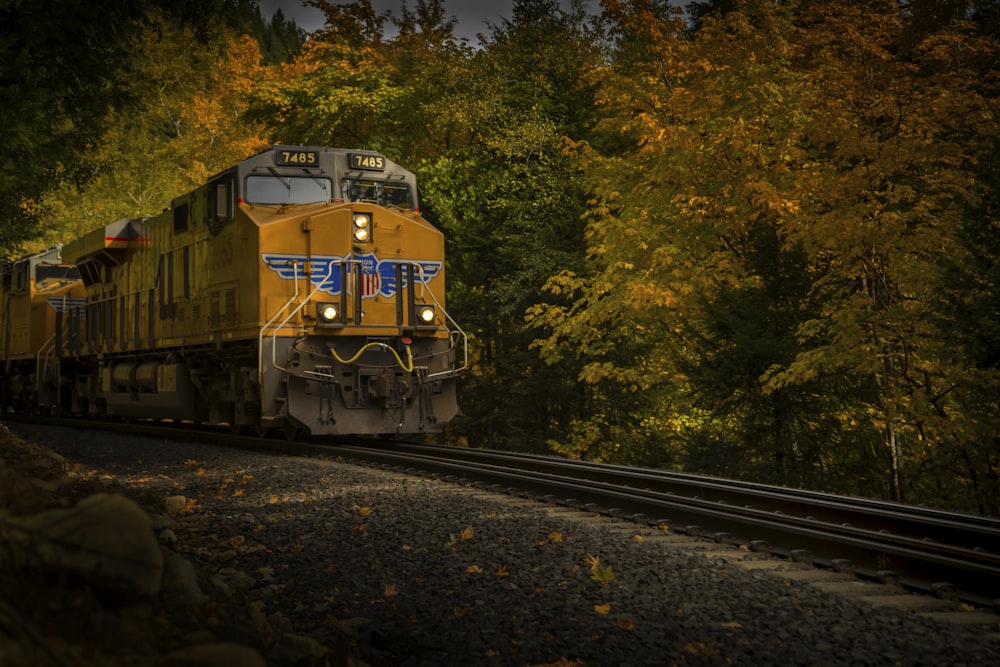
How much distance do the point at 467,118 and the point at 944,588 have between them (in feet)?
54.8

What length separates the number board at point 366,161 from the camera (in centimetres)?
1401

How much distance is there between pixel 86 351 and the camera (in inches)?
790

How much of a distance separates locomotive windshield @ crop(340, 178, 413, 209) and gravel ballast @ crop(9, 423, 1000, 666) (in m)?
6.50

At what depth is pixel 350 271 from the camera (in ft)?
44.1

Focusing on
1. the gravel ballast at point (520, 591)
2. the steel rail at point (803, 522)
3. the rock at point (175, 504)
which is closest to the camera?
the gravel ballast at point (520, 591)

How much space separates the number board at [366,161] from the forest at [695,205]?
9.25 feet

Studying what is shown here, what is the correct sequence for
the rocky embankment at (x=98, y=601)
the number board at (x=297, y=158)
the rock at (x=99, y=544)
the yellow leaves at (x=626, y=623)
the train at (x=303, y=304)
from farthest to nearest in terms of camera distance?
1. the number board at (x=297, y=158)
2. the train at (x=303, y=304)
3. the yellow leaves at (x=626, y=623)
4. the rock at (x=99, y=544)
5. the rocky embankment at (x=98, y=601)

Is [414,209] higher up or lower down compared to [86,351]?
higher up

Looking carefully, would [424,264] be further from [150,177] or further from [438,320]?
[150,177]

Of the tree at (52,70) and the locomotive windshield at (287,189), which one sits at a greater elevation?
the tree at (52,70)

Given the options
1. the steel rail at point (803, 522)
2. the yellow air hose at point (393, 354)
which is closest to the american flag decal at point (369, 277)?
the yellow air hose at point (393, 354)

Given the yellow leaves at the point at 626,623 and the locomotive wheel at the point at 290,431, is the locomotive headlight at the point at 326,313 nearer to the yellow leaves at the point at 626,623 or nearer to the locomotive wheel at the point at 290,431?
the locomotive wheel at the point at 290,431

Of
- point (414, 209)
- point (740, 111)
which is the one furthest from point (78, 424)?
point (740, 111)

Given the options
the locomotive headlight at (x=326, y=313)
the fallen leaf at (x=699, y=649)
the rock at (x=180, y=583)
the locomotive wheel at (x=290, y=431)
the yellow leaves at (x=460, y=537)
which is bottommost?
the fallen leaf at (x=699, y=649)
